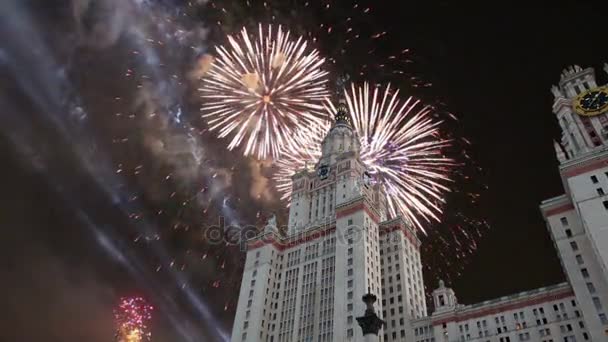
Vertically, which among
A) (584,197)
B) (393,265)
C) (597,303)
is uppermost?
(393,265)

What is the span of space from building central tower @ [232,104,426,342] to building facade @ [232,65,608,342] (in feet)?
0.86

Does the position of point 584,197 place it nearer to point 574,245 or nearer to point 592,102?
point 574,245

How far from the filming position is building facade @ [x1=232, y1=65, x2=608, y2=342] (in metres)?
75.1

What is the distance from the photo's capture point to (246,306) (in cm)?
10769

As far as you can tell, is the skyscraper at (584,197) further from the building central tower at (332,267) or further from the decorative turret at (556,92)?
the building central tower at (332,267)

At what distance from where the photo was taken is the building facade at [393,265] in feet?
246

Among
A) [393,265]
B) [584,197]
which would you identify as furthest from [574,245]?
[393,265]

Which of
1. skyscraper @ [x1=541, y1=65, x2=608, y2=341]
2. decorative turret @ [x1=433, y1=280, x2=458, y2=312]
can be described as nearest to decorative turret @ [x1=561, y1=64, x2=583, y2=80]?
skyscraper @ [x1=541, y1=65, x2=608, y2=341]

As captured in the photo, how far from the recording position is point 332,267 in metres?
104

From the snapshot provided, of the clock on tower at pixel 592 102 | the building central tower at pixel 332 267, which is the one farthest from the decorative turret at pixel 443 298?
the clock on tower at pixel 592 102

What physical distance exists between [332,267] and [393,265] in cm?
1464

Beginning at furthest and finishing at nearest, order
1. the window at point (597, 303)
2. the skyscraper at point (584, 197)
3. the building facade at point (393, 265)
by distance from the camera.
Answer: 1. the building facade at point (393, 265)
2. the skyscraper at point (584, 197)
3. the window at point (597, 303)

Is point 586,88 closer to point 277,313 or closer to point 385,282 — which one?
point 385,282

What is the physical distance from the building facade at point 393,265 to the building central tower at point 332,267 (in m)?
0.26
